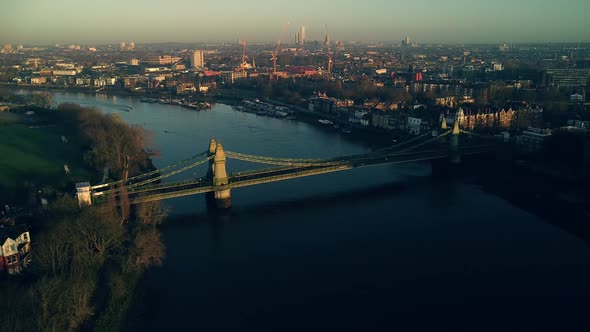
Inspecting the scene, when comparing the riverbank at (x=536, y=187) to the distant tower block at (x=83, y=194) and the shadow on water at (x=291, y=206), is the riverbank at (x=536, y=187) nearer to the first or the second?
the shadow on water at (x=291, y=206)

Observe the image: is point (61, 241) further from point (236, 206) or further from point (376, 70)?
point (376, 70)

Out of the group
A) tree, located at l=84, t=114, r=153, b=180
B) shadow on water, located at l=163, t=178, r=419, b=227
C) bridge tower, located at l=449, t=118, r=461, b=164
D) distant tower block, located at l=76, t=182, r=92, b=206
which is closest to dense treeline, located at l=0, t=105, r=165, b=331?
distant tower block, located at l=76, t=182, r=92, b=206

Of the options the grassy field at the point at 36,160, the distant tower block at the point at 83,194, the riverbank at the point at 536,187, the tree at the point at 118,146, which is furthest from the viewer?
the tree at the point at 118,146

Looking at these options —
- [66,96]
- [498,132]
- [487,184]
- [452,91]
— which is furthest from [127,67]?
[487,184]

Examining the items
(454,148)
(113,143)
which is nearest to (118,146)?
(113,143)

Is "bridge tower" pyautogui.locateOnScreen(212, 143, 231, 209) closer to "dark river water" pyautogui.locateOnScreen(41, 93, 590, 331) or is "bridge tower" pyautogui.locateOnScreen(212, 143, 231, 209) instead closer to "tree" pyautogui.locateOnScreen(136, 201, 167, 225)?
"dark river water" pyautogui.locateOnScreen(41, 93, 590, 331)

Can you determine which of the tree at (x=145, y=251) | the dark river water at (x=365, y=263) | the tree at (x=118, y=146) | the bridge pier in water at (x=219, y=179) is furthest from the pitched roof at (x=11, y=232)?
the tree at (x=118, y=146)

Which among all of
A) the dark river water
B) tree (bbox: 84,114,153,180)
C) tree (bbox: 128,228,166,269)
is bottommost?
the dark river water
